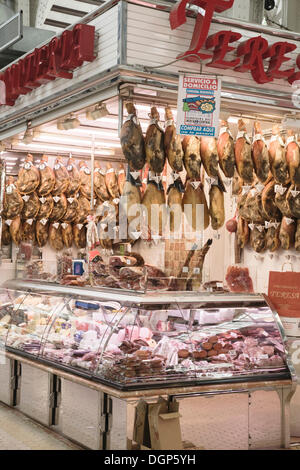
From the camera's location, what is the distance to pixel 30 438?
5.54 m

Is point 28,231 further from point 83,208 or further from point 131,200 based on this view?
point 131,200

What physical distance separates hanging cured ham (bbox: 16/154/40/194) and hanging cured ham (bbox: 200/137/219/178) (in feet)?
11.1

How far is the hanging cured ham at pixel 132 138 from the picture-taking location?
5.16 metres

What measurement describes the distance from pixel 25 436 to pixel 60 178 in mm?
3852

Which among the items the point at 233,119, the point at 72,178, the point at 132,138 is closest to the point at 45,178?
the point at 72,178

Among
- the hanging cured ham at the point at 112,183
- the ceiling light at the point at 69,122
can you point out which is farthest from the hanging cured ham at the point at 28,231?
the ceiling light at the point at 69,122

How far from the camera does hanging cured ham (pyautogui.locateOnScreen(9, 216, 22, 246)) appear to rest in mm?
8609

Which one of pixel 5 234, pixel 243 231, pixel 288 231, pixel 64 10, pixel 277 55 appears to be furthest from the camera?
pixel 64 10

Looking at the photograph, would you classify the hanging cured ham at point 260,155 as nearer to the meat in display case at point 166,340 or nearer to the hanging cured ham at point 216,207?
the hanging cured ham at point 216,207

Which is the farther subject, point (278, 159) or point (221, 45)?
point (278, 159)

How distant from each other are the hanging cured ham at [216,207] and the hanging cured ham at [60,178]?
3.35 m

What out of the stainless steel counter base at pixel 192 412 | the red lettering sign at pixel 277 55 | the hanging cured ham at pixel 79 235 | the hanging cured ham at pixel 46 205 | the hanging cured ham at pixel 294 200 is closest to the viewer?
the stainless steel counter base at pixel 192 412

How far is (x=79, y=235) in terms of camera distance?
8.85 meters

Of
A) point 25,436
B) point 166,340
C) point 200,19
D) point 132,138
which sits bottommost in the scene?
point 25,436
